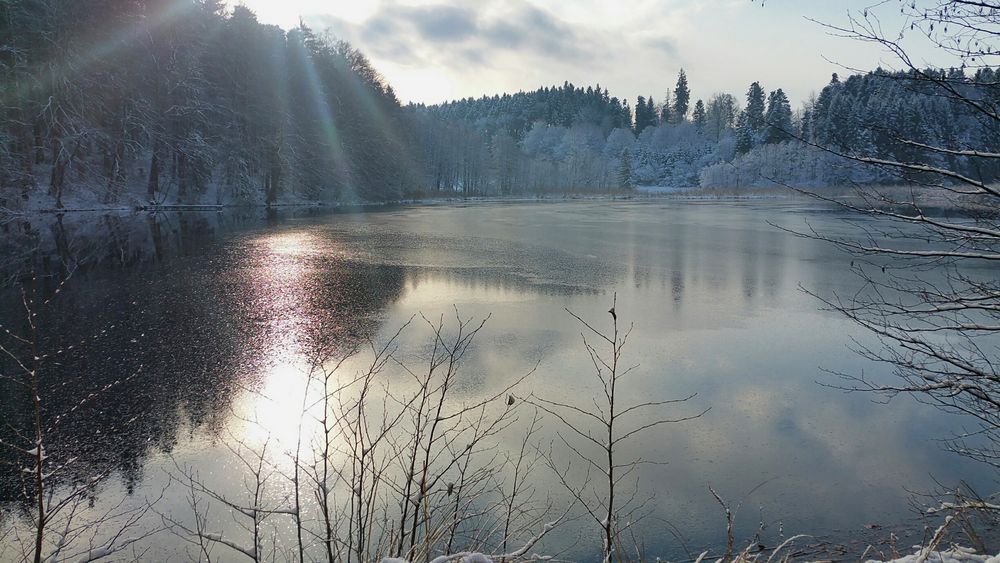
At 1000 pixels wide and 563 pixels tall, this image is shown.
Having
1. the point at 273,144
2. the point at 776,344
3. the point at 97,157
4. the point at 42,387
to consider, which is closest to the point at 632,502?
the point at 776,344

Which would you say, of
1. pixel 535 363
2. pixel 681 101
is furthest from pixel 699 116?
pixel 535 363

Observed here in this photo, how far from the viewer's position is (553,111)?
491ft

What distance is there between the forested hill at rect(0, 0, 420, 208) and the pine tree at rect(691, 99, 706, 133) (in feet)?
307

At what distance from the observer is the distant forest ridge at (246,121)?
13.9 ft

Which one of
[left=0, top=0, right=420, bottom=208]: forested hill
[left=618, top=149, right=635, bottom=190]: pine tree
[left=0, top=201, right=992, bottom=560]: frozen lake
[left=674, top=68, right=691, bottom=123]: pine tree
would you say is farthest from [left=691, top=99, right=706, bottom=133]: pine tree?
[left=0, top=201, right=992, bottom=560]: frozen lake

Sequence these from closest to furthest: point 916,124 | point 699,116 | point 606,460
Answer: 1. point 916,124
2. point 606,460
3. point 699,116

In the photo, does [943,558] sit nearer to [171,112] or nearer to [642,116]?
[171,112]

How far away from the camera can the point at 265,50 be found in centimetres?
5272

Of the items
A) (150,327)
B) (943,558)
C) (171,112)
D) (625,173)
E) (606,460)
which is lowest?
(606,460)

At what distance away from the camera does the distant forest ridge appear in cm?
425

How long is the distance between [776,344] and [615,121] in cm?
14685

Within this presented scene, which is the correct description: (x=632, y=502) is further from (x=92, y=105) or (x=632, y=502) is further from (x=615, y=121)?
(x=615, y=121)

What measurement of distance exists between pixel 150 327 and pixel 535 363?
681cm

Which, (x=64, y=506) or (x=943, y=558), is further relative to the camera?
(x=64, y=506)
